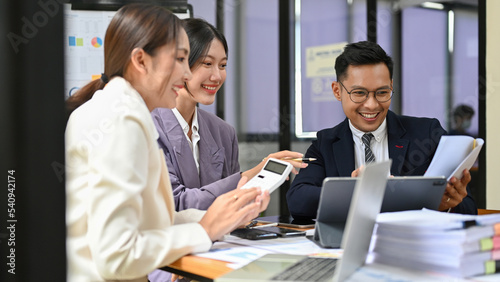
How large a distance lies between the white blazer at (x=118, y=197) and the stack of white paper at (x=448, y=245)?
49 cm

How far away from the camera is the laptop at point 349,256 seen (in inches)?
37.5

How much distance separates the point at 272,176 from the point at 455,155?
585 mm

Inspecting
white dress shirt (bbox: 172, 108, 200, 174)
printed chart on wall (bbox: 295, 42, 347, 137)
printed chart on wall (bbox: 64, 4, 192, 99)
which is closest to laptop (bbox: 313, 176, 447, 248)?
white dress shirt (bbox: 172, 108, 200, 174)

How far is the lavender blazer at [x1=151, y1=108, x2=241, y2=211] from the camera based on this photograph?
1.93 m

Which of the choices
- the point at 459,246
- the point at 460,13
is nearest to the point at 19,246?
the point at 459,246

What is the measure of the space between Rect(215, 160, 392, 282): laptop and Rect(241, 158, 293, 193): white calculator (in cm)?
29

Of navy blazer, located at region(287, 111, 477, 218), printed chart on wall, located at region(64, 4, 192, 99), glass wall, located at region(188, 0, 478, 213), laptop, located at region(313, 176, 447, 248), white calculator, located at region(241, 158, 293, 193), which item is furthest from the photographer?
glass wall, located at region(188, 0, 478, 213)

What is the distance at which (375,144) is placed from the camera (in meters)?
2.25

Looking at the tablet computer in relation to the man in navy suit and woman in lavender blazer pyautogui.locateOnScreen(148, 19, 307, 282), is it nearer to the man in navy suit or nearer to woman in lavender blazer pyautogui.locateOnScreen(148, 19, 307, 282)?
the man in navy suit

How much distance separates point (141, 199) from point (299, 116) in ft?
12.3

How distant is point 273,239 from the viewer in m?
1.54

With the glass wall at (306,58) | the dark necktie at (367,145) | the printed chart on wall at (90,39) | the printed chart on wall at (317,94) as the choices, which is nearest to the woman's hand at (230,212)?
the dark necktie at (367,145)

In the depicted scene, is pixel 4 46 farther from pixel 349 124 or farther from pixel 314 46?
pixel 314 46

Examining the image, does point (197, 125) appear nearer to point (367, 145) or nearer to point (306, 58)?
point (367, 145)
